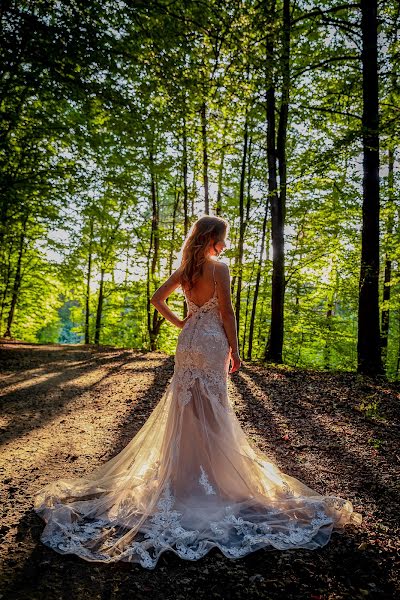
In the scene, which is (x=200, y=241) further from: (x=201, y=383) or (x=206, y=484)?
(x=206, y=484)

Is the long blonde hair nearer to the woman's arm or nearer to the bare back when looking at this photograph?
the bare back

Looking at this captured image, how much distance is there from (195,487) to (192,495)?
0.07 m

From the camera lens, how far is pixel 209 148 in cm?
1465

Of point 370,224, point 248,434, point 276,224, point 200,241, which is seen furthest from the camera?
point 276,224

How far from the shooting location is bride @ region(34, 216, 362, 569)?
2914 mm

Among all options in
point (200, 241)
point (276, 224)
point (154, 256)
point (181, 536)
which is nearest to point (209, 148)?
point (276, 224)

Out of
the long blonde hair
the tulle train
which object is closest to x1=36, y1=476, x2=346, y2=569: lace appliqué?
the tulle train

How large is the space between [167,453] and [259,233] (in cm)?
1524

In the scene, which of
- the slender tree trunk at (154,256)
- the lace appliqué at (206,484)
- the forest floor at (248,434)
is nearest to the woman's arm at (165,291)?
the lace appliqué at (206,484)

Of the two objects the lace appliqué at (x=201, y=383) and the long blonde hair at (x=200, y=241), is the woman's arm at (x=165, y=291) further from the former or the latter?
the lace appliqué at (x=201, y=383)

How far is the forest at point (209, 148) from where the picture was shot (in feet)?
22.1

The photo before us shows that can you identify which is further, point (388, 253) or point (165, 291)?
point (388, 253)

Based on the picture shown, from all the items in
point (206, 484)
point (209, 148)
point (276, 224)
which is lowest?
point (206, 484)

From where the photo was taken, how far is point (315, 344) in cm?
1959
